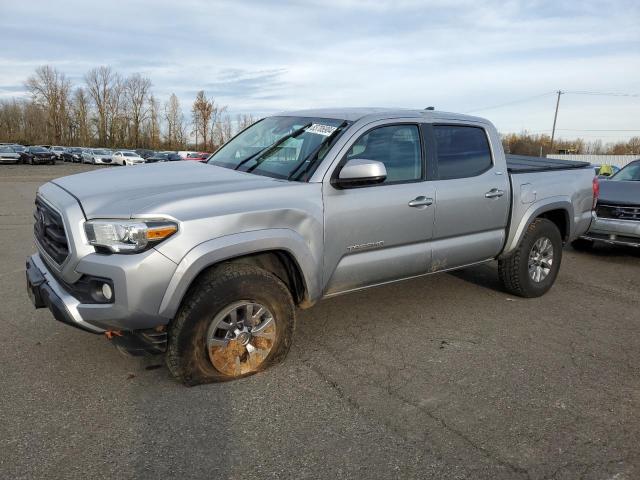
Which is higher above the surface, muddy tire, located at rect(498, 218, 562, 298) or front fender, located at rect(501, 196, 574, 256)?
front fender, located at rect(501, 196, 574, 256)

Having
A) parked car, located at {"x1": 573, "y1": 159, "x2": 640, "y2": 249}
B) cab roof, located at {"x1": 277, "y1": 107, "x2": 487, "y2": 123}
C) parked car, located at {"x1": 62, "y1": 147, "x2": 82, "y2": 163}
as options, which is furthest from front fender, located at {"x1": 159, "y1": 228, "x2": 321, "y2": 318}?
parked car, located at {"x1": 62, "y1": 147, "x2": 82, "y2": 163}

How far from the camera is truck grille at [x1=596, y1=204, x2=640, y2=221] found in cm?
728

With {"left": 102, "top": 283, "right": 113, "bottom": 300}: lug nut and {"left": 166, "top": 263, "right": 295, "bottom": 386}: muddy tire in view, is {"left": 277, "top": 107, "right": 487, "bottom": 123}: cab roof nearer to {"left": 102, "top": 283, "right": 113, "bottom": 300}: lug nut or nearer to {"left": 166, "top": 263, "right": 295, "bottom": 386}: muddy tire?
{"left": 166, "top": 263, "right": 295, "bottom": 386}: muddy tire

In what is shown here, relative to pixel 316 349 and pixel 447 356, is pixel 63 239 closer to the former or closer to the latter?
pixel 316 349

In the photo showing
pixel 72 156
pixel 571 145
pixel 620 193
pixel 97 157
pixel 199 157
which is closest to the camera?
pixel 620 193

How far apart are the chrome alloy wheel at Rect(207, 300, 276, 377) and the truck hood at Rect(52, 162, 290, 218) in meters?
0.76

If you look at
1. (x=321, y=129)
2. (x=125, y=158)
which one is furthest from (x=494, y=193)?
(x=125, y=158)

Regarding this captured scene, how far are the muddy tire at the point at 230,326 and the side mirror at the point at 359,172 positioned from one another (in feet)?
2.75

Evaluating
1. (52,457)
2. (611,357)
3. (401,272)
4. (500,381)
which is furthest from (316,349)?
(611,357)

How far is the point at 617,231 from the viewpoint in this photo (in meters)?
7.34

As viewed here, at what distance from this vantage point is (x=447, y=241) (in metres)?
4.45

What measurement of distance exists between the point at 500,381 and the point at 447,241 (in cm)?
133

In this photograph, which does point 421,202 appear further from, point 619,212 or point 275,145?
point 619,212

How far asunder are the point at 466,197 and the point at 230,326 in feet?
7.78
